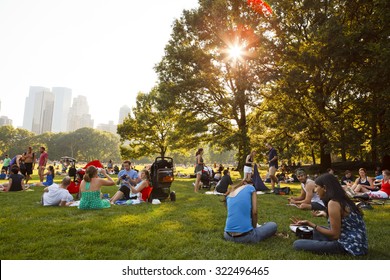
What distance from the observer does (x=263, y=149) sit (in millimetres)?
26953

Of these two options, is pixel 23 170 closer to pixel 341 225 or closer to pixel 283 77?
pixel 341 225

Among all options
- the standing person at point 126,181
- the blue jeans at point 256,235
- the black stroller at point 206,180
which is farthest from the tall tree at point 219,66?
the blue jeans at point 256,235

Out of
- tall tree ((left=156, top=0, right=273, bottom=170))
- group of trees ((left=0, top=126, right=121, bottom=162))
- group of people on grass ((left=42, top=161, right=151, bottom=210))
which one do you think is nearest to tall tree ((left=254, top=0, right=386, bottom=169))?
tall tree ((left=156, top=0, right=273, bottom=170))

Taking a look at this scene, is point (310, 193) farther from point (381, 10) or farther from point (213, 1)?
point (213, 1)

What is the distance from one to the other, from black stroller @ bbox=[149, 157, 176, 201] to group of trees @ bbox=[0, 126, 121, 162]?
323 feet

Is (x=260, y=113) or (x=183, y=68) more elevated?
(x=183, y=68)

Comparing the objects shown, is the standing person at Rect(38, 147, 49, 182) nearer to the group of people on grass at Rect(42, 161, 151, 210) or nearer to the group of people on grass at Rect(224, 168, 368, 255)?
the group of people on grass at Rect(42, 161, 151, 210)

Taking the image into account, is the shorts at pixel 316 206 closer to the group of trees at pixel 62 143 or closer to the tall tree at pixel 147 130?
the tall tree at pixel 147 130

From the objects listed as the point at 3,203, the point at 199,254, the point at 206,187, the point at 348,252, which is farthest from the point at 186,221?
the point at 206,187

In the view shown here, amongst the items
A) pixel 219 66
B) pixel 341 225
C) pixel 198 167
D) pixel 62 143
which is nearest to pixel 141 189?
pixel 198 167

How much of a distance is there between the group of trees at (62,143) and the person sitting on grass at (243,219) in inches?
4091

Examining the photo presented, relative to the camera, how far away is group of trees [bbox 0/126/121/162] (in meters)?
97.8

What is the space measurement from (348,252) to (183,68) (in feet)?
82.1

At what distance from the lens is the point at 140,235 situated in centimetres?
544
